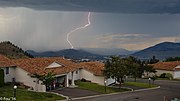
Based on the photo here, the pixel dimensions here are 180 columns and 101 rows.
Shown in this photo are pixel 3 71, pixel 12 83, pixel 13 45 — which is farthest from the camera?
pixel 13 45

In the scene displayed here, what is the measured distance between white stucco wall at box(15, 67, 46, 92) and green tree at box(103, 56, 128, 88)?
1582 cm

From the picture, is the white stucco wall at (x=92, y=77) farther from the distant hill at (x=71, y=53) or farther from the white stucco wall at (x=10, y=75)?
the distant hill at (x=71, y=53)

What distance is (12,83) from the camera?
5816 cm

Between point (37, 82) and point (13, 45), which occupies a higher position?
point (13, 45)

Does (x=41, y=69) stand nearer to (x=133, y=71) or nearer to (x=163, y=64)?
(x=133, y=71)

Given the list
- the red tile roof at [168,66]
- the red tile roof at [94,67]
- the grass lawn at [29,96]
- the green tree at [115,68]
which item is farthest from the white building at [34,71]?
the red tile roof at [168,66]

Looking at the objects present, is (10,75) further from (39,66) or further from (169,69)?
(169,69)

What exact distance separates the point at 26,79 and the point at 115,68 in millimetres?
16959

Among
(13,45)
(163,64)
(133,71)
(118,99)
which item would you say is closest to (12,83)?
(118,99)

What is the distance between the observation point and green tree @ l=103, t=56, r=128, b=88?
6712 cm

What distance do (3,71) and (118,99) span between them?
56.2 feet

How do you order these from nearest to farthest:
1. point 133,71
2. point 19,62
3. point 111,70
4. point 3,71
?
point 3,71 < point 19,62 < point 111,70 < point 133,71

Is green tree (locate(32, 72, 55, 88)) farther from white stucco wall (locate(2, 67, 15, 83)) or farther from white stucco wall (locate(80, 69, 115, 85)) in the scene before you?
white stucco wall (locate(80, 69, 115, 85))

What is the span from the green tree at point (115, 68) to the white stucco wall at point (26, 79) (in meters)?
15.8
